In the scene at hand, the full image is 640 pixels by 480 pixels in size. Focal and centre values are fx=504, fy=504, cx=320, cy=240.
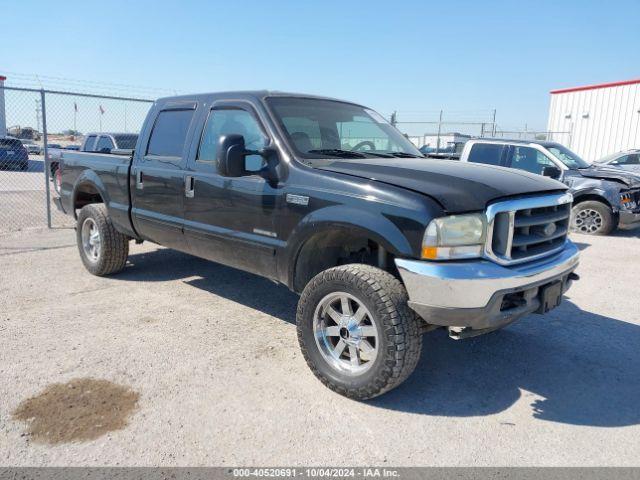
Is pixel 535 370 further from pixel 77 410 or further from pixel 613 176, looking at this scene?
pixel 613 176

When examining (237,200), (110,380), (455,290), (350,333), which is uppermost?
(237,200)

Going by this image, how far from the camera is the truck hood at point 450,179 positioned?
301cm

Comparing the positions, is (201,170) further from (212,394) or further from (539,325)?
(539,325)

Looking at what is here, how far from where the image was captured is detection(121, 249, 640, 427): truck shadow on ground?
127 inches

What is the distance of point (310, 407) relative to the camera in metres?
3.17

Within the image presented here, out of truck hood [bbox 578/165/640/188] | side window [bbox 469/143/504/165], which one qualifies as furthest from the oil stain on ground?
truck hood [bbox 578/165/640/188]

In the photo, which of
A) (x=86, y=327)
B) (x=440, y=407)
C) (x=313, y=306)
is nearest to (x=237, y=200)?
(x=313, y=306)

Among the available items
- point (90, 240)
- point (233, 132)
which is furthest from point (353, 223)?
point (90, 240)

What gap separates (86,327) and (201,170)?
5.47 ft

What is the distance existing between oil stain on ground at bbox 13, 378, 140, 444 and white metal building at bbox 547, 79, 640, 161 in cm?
2382

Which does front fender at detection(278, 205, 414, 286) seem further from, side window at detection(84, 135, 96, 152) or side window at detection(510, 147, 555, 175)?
side window at detection(84, 135, 96, 152)

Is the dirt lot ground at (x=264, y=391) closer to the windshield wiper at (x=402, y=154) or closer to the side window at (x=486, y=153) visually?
the windshield wiper at (x=402, y=154)

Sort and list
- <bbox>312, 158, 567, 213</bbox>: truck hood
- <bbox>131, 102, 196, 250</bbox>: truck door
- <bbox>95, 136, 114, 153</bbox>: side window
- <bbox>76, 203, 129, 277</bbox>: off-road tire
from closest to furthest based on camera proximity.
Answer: <bbox>312, 158, 567, 213</bbox>: truck hood < <bbox>131, 102, 196, 250</bbox>: truck door < <bbox>76, 203, 129, 277</bbox>: off-road tire < <bbox>95, 136, 114, 153</bbox>: side window

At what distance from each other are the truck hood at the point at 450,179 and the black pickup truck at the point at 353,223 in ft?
0.04
